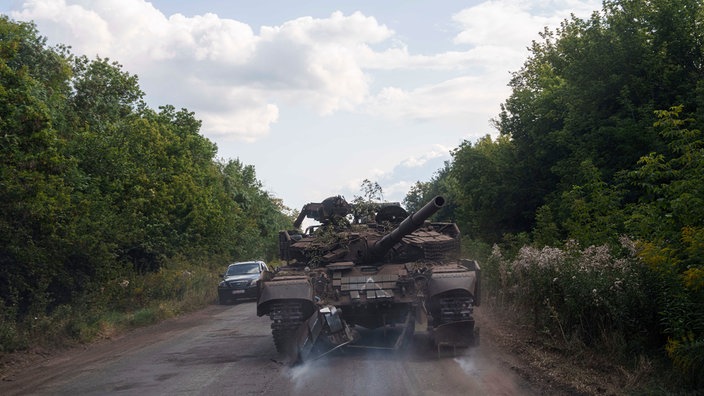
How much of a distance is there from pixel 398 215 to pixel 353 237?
1.88 meters

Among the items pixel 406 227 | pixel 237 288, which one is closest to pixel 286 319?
pixel 406 227

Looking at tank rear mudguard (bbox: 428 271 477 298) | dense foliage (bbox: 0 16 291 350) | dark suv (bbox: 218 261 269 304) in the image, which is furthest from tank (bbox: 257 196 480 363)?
dark suv (bbox: 218 261 269 304)

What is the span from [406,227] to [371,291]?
1297mm

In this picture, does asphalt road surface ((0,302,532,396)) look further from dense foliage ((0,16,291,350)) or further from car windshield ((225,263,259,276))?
car windshield ((225,263,259,276))

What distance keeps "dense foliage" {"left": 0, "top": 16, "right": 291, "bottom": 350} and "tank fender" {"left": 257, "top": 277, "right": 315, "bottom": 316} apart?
15.9 ft

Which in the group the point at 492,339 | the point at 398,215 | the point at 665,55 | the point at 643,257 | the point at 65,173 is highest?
the point at 665,55

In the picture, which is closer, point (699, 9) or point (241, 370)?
point (241, 370)

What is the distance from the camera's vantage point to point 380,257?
13.4 meters

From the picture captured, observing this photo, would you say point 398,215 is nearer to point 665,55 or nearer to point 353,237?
point 353,237

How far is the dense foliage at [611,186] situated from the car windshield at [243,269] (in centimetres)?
853

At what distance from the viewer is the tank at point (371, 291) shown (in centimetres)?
1144

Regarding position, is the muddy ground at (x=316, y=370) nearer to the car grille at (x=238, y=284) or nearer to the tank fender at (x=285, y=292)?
the tank fender at (x=285, y=292)

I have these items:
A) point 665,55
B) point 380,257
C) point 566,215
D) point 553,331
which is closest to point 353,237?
point 380,257

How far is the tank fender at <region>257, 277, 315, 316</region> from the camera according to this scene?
11531mm
